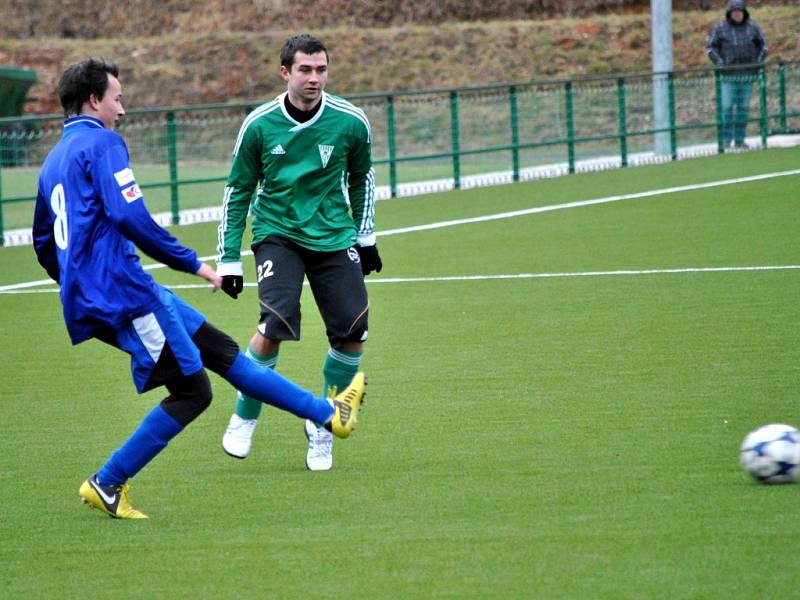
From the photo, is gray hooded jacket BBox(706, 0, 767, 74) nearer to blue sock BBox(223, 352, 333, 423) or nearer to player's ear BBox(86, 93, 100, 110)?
blue sock BBox(223, 352, 333, 423)

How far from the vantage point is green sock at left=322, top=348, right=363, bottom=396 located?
7527 millimetres

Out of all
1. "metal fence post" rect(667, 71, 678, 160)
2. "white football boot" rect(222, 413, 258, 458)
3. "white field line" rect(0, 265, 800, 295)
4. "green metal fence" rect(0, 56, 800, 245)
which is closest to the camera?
"white football boot" rect(222, 413, 258, 458)

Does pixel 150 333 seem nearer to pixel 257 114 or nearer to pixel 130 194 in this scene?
pixel 130 194

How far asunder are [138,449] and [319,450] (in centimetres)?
108

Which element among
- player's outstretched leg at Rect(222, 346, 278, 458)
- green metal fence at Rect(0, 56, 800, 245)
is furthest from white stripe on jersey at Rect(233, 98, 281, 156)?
green metal fence at Rect(0, 56, 800, 245)

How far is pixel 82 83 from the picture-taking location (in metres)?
6.07

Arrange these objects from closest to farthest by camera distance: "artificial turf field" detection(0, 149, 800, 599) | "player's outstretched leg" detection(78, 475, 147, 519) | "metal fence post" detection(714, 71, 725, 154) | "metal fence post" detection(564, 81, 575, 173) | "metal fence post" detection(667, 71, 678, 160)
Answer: "artificial turf field" detection(0, 149, 800, 599)
"player's outstretched leg" detection(78, 475, 147, 519)
"metal fence post" detection(564, 81, 575, 173)
"metal fence post" detection(667, 71, 678, 160)
"metal fence post" detection(714, 71, 725, 154)

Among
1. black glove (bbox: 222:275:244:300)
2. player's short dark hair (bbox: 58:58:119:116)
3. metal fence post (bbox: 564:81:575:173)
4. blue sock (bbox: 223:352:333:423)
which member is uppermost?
player's short dark hair (bbox: 58:58:119:116)

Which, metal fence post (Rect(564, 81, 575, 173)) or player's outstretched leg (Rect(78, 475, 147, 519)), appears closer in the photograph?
player's outstretched leg (Rect(78, 475, 147, 519))

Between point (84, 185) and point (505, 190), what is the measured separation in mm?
16950

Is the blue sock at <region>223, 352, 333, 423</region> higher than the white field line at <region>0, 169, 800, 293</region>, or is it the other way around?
the blue sock at <region>223, 352, 333, 423</region>

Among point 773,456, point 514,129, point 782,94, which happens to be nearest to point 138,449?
point 773,456

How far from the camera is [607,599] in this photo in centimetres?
495

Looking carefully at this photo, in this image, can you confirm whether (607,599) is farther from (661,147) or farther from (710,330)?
(661,147)
